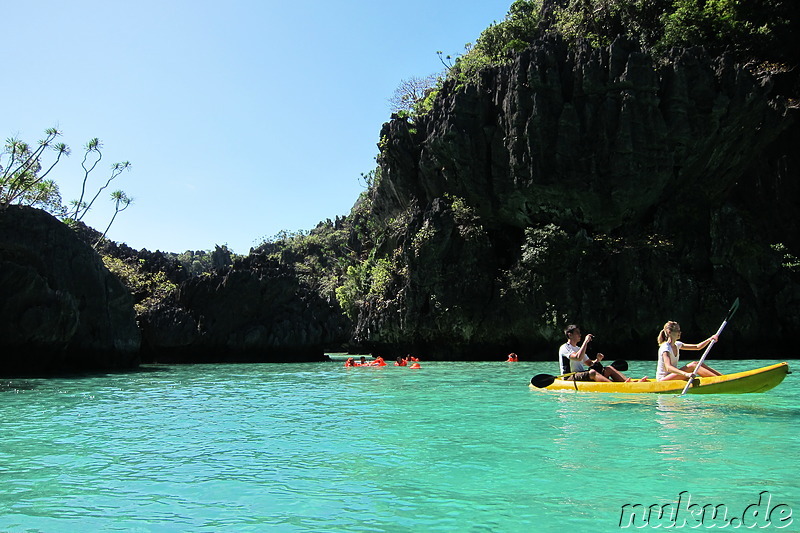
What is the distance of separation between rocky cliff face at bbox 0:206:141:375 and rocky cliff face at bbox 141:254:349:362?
1200 centimetres

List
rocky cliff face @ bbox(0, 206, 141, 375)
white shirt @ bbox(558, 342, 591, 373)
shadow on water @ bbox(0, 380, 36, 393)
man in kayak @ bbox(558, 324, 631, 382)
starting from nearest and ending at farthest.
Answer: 1. man in kayak @ bbox(558, 324, 631, 382)
2. white shirt @ bbox(558, 342, 591, 373)
3. shadow on water @ bbox(0, 380, 36, 393)
4. rocky cliff face @ bbox(0, 206, 141, 375)

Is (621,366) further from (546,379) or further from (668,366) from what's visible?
(668,366)

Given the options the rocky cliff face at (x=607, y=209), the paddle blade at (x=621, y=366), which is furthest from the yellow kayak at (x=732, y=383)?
the rocky cliff face at (x=607, y=209)

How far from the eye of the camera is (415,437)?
7777 millimetres

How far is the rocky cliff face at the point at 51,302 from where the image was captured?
20.9 m

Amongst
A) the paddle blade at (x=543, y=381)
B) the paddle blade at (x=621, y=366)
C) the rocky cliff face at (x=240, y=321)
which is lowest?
the paddle blade at (x=543, y=381)

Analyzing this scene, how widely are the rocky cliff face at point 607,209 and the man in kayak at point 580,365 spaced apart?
1746 cm

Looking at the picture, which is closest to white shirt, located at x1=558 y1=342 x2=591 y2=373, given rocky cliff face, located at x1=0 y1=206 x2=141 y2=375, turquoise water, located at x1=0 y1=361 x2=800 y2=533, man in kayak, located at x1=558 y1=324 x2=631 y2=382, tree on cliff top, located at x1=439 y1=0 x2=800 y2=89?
man in kayak, located at x1=558 y1=324 x2=631 y2=382

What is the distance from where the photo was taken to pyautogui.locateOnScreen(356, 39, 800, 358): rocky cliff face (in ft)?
98.6

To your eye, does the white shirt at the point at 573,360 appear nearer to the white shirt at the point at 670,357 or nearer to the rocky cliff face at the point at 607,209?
the white shirt at the point at 670,357

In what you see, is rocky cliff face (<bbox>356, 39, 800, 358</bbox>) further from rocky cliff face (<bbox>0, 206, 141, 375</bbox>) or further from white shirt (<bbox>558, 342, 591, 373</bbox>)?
white shirt (<bbox>558, 342, 591, 373</bbox>)

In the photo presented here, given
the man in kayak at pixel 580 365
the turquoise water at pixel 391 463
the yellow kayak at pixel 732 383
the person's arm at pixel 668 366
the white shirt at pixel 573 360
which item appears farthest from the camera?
the white shirt at pixel 573 360

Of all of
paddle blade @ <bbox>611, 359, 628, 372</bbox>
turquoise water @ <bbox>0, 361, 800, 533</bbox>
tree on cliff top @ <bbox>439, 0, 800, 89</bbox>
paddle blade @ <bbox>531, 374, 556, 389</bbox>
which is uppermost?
tree on cliff top @ <bbox>439, 0, 800, 89</bbox>

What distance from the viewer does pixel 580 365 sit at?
514 inches
